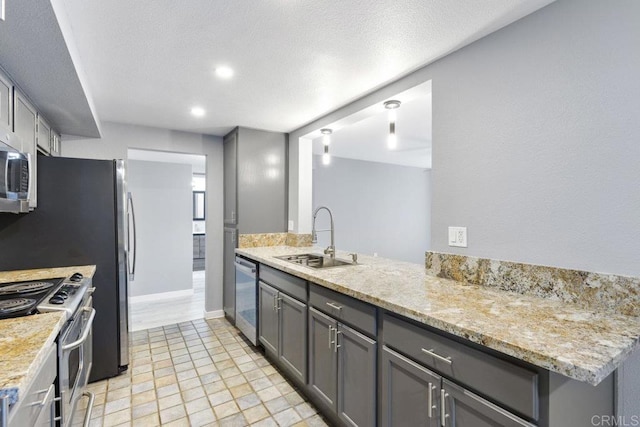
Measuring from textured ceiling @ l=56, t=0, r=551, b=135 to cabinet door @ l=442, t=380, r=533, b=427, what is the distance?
1.68 meters

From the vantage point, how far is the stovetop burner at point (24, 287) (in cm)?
159

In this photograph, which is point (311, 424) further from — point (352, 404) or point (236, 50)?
point (236, 50)

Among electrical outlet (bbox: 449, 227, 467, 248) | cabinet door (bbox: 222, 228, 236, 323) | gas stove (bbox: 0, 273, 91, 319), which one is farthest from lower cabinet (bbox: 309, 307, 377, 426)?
cabinet door (bbox: 222, 228, 236, 323)

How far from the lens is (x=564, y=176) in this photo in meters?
1.39

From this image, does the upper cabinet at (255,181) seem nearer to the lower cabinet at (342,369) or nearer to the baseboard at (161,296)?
the lower cabinet at (342,369)

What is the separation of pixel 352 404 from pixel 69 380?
1443 millimetres

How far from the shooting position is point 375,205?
6309 millimetres

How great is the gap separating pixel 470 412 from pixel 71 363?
1858 millimetres

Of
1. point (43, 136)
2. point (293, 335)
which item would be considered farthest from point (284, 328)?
point (43, 136)

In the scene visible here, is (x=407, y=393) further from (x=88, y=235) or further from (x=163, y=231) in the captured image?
(x=163, y=231)

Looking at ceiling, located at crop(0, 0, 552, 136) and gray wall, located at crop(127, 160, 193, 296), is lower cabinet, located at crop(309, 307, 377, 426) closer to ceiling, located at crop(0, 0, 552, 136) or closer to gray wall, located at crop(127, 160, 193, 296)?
ceiling, located at crop(0, 0, 552, 136)

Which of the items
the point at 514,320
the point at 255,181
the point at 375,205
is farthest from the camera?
the point at 375,205

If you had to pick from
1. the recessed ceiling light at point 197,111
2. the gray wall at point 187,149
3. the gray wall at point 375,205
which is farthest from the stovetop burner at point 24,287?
the gray wall at point 375,205

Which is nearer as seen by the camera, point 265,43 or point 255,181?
point 265,43
